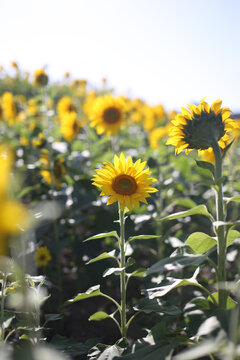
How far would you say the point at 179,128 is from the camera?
1.48 m

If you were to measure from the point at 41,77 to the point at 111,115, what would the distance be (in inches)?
32.8

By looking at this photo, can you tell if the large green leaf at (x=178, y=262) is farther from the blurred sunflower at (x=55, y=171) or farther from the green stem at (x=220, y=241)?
the blurred sunflower at (x=55, y=171)

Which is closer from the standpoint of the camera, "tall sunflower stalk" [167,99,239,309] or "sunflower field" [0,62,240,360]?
"sunflower field" [0,62,240,360]

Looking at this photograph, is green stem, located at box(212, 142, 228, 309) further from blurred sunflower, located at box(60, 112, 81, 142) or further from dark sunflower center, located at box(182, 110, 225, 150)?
blurred sunflower, located at box(60, 112, 81, 142)

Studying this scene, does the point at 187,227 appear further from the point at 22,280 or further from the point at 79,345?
the point at 22,280

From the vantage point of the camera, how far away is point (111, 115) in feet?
12.2

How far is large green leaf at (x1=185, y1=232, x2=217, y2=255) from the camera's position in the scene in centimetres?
132

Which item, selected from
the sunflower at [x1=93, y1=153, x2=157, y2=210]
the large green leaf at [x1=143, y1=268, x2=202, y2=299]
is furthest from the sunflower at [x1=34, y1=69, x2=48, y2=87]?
the large green leaf at [x1=143, y1=268, x2=202, y2=299]

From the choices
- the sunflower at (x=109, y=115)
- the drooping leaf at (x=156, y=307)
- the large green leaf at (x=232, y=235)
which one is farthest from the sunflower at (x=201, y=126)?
the sunflower at (x=109, y=115)

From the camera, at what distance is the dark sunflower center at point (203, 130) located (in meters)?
1.36

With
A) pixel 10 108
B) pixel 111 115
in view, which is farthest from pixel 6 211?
pixel 10 108

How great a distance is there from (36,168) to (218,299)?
91.6 inches

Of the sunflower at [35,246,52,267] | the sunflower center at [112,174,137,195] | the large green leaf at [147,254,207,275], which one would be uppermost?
the sunflower center at [112,174,137,195]

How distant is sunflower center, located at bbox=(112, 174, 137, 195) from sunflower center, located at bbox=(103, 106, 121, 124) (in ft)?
6.99
